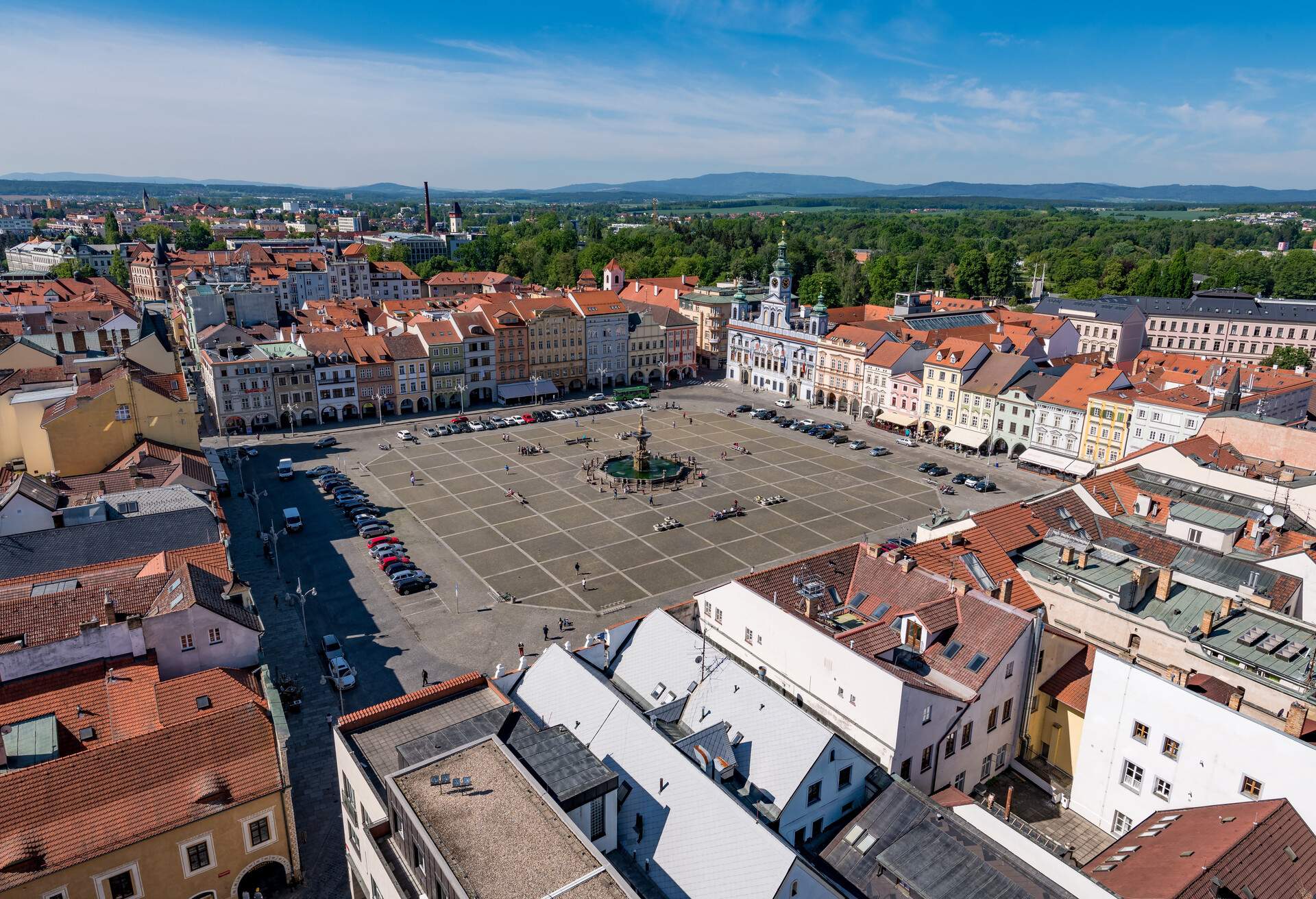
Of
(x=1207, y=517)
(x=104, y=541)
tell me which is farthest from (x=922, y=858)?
(x=104, y=541)

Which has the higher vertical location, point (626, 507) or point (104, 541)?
point (104, 541)

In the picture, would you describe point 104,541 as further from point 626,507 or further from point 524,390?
point 524,390

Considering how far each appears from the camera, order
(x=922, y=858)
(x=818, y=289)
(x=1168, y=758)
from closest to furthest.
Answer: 1. (x=922, y=858)
2. (x=1168, y=758)
3. (x=818, y=289)

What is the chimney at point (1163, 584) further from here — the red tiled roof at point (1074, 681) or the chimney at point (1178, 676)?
the chimney at point (1178, 676)

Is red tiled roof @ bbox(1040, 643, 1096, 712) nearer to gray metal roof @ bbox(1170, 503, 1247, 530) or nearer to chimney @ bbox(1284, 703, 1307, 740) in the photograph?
chimney @ bbox(1284, 703, 1307, 740)

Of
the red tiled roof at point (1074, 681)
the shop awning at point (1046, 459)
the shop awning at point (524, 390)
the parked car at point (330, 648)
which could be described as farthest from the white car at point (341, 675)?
the shop awning at point (1046, 459)

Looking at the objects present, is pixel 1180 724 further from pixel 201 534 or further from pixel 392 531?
pixel 392 531
